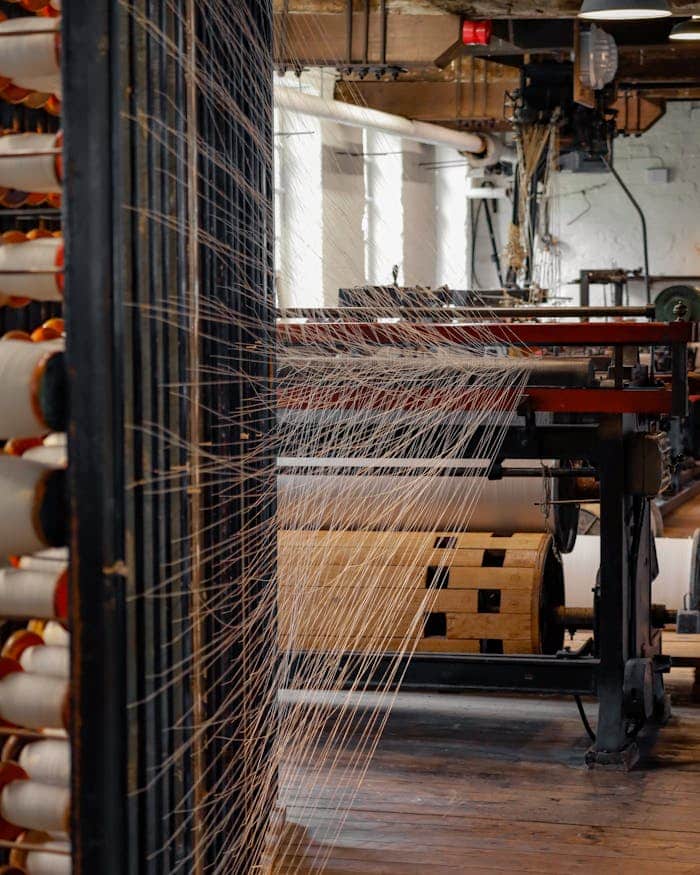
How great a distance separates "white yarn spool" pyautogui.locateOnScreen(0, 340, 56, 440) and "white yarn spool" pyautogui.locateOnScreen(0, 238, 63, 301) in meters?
0.10

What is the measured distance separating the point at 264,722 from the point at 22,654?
43.0 inches

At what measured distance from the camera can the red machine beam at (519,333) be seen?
3502 millimetres

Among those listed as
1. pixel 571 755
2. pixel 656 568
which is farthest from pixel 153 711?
pixel 656 568

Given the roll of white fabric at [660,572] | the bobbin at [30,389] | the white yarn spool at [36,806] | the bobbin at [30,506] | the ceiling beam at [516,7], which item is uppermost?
the ceiling beam at [516,7]

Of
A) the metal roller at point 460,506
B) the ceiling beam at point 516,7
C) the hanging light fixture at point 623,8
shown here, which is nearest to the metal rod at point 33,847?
the metal roller at point 460,506

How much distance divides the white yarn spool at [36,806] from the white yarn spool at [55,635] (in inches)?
7.4

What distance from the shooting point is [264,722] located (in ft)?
8.91

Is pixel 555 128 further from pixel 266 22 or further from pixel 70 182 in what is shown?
pixel 70 182

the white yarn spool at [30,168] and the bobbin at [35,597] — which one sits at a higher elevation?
the white yarn spool at [30,168]

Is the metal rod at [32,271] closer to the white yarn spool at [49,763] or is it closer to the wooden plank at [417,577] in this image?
the white yarn spool at [49,763]

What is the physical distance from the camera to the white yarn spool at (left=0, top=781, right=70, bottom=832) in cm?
162

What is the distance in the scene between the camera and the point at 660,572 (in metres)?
5.10

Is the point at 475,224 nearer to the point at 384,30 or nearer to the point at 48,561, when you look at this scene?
the point at 384,30

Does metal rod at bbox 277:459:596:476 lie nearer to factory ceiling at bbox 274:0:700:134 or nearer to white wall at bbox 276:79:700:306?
factory ceiling at bbox 274:0:700:134
